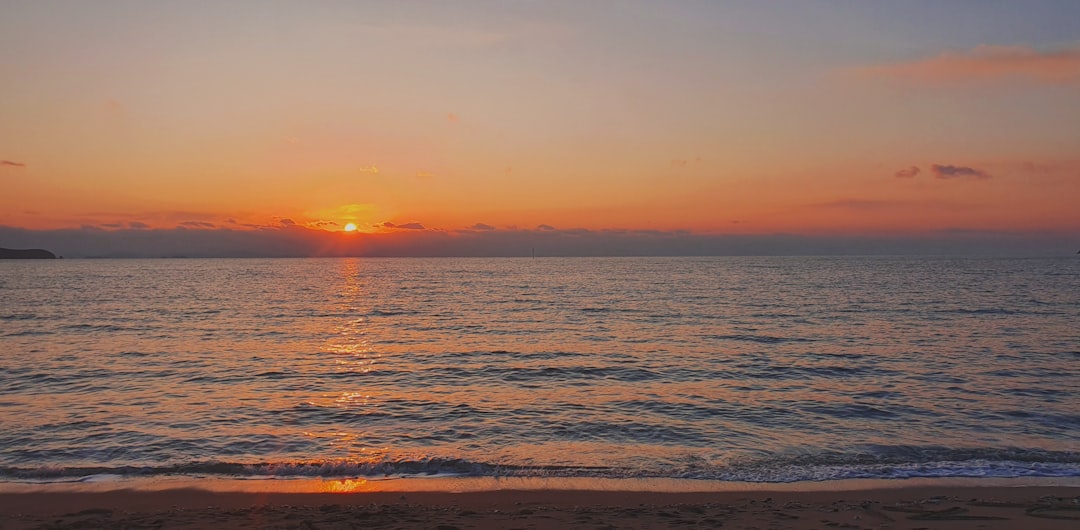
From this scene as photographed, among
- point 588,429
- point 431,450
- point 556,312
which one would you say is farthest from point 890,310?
point 431,450

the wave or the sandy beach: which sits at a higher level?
the sandy beach

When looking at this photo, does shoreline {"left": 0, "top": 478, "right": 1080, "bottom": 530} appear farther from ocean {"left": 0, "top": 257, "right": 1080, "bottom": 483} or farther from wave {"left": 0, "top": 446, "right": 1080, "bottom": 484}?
ocean {"left": 0, "top": 257, "right": 1080, "bottom": 483}

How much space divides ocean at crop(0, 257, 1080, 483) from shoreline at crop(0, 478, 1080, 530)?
1.04 m

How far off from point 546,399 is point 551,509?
937cm

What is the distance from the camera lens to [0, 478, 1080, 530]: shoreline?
10.3 m

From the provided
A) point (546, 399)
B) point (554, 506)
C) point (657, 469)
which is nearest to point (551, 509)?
point (554, 506)

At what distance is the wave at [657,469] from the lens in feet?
43.2

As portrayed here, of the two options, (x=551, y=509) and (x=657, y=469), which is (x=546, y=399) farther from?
(x=551, y=509)

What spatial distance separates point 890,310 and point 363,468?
159 ft

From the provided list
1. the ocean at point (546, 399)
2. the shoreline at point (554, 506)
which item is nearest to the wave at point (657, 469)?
the ocean at point (546, 399)

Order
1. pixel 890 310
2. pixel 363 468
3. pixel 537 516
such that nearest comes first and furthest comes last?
pixel 537 516 → pixel 363 468 → pixel 890 310

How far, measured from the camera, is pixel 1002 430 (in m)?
16.7

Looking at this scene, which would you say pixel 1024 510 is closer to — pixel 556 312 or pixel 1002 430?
pixel 1002 430

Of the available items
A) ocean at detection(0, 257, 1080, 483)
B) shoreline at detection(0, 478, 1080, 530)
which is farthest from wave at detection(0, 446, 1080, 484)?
shoreline at detection(0, 478, 1080, 530)
